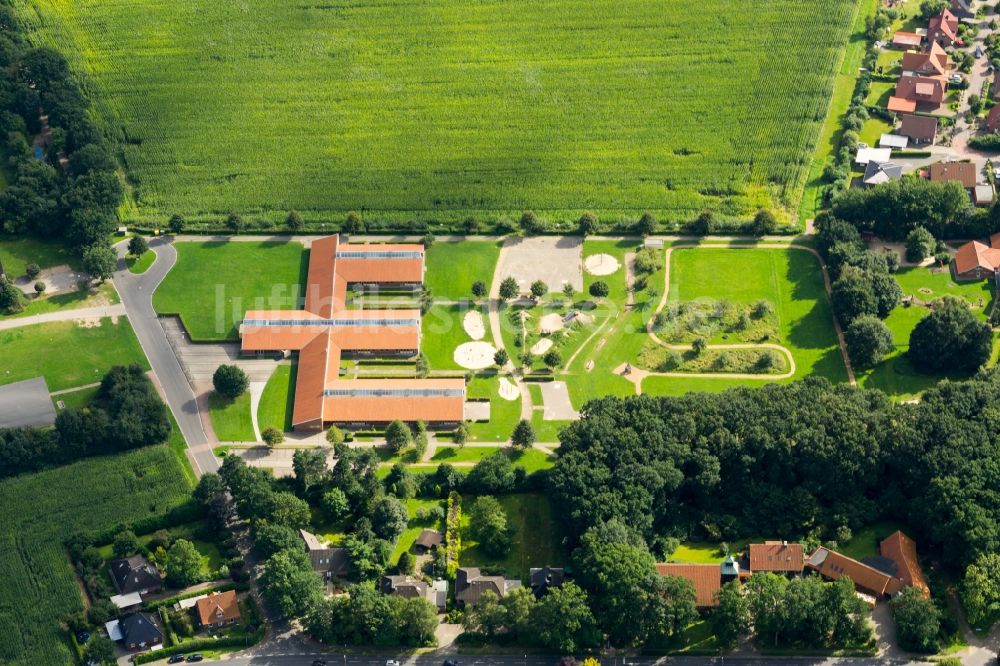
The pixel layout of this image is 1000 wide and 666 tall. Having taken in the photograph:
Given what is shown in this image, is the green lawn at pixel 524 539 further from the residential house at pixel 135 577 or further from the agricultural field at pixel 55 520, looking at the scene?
the agricultural field at pixel 55 520

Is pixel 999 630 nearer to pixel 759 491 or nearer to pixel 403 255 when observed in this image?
pixel 759 491

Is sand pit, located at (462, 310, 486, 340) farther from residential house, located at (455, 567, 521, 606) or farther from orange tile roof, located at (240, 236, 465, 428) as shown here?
residential house, located at (455, 567, 521, 606)

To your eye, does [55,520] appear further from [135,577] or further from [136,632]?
[136,632]

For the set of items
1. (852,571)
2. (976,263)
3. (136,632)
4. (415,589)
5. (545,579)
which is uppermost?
(976,263)

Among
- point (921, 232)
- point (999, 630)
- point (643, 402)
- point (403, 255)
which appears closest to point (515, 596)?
point (643, 402)

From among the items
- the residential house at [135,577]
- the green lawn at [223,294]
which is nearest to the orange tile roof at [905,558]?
the residential house at [135,577]

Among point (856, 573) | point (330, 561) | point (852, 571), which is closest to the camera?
point (856, 573)

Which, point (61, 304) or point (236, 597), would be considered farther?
point (61, 304)

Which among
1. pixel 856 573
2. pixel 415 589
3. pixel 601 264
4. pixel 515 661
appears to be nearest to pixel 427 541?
pixel 415 589
